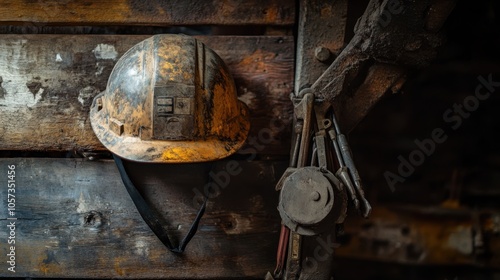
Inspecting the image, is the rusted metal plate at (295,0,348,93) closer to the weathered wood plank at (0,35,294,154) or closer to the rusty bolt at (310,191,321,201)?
the weathered wood plank at (0,35,294,154)

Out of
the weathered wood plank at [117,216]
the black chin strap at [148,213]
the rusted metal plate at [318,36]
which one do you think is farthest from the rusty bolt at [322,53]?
the black chin strap at [148,213]

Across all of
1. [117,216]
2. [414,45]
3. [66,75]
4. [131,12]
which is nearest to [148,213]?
[117,216]

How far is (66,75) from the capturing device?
5.71 feet

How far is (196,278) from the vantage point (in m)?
1.81

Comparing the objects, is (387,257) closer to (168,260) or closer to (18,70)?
(168,260)

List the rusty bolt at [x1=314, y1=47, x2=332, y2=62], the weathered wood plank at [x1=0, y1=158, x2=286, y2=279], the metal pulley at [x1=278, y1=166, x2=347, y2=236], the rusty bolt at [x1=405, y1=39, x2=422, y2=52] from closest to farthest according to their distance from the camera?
the metal pulley at [x1=278, y1=166, x2=347, y2=236] → the rusty bolt at [x1=405, y1=39, x2=422, y2=52] → the rusty bolt at [x1=314, y1=47, x2=332, y2=62] → the weathered wood plank at [x1=0, y1=158, x2=286, y2=279]

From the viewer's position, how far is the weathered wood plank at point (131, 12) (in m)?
1.71

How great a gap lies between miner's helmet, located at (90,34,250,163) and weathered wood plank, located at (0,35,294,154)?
19cm

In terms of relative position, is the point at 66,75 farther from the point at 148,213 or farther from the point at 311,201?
the point at 311,201

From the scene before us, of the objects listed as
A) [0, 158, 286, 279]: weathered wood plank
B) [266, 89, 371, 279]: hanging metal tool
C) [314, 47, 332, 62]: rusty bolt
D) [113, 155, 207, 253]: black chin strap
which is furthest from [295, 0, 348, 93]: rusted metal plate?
[113, 155, 207, 253]: black chin strap

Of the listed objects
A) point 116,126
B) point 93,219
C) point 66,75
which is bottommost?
point 93,219

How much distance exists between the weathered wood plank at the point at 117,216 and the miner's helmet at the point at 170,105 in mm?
283

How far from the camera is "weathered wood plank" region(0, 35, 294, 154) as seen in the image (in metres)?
1.74

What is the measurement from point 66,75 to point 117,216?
2.01 feet
